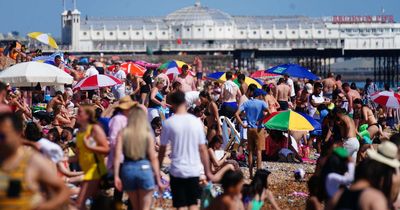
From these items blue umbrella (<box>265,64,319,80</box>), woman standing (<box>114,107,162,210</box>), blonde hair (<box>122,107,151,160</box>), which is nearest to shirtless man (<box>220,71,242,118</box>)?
blue umbrella (<box>265,64,319,80</box>)

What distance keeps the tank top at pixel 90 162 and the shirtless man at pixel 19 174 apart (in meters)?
2.20

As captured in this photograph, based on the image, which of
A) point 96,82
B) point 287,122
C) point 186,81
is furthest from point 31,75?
point 287,122

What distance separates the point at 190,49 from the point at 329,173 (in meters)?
121

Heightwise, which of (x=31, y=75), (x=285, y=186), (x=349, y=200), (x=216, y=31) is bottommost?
(x=285, y=186)

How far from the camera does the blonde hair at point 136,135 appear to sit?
25.8 ft

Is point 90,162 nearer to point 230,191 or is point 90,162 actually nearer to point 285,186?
point 230,191

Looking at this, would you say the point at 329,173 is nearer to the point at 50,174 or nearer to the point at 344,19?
the point at 50,174

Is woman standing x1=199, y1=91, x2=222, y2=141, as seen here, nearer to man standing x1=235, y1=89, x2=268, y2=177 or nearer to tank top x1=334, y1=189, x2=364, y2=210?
man standing x1=235, y1=89, x2=268, y2=177

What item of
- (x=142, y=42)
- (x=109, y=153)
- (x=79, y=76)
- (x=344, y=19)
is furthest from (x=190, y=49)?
(x=109, y=153)

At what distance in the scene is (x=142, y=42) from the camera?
14250 cm

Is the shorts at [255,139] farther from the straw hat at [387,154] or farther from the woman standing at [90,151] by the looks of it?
the straw hat at [387,154]

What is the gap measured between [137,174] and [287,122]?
238 inches

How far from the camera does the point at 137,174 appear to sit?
7969 mm

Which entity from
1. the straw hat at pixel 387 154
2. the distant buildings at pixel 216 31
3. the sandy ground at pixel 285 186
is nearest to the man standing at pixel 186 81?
the sandy ground at pixel 285 186
